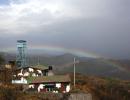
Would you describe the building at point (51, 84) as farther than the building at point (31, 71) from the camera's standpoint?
No

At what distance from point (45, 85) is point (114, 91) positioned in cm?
1248

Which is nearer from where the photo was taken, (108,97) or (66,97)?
(66,97)

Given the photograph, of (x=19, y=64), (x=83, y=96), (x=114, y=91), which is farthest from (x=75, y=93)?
(x=19, y=64)

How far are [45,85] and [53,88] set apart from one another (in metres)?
1.43

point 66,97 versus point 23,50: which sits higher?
point 23,50

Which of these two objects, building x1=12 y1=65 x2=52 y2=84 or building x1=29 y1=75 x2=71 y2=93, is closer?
building x1=29 y1=75 x2=71 y2=93

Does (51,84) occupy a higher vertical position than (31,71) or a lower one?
lower

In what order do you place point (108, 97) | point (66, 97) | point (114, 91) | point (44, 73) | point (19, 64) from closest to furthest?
point (66, 97) < point (108, 97) < point (114, 91) < point (44, 73) < point (19, 64)

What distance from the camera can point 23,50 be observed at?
80938 mm

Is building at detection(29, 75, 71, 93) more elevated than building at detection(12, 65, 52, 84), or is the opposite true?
building at detection(12, 65, 52, 84)

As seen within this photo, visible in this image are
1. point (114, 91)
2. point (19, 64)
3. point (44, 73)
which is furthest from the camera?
point (19, 64)

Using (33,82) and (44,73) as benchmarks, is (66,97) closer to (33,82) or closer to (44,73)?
(33,82)

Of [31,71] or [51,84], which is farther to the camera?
[31,71]

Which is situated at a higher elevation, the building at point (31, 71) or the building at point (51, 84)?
the building at point (31, 71)
